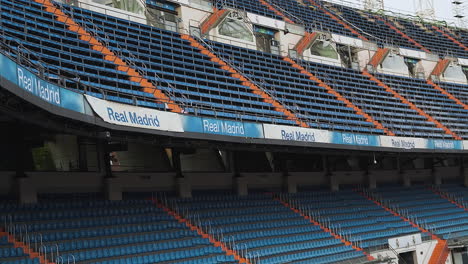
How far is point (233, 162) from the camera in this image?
21.5 meters

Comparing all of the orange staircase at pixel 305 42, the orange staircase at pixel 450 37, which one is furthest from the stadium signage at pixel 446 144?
the orange staircase at pixel 450 37

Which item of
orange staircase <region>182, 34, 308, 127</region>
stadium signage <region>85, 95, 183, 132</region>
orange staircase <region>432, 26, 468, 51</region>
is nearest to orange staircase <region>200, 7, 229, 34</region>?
orange staircase <region>182, 34, 308, 127</region>

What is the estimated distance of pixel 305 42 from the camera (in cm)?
3069

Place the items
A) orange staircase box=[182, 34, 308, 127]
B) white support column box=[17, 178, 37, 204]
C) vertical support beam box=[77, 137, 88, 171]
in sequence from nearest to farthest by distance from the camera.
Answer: white support column box=[17, 178, 37, 204]
vertical support beam box=[77, 137, 88, 171]
orange staircase box=[182, 34, 308, 127]

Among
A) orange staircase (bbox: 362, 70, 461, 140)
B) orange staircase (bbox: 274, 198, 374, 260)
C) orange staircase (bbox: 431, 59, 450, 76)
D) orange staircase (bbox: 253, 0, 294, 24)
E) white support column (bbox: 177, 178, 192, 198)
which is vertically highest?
orange staircase (bbox: 253, 0, 294, 24)

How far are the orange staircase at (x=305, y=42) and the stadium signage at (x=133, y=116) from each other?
54.1 feet

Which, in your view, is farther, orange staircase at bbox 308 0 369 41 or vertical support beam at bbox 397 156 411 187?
orange staircase at bbox 308 0 369 41

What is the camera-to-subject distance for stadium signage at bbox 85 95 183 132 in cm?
1278

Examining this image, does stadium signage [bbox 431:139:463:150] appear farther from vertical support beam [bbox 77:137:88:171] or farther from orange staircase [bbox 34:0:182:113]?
vertical support beam [bbox 77:137:88:171]

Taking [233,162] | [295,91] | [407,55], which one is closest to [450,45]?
[407,55]

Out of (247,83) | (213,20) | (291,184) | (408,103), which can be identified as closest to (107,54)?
(247,83)

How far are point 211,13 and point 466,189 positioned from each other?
1590cm

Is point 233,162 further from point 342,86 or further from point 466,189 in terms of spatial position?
point 466,189

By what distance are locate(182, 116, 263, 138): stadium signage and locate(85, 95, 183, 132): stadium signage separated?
0.47 meters
